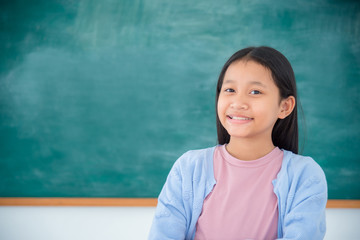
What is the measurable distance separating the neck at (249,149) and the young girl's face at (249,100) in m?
0.04

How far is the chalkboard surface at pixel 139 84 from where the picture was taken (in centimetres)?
206

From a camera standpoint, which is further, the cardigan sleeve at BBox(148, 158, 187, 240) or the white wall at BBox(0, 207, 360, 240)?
the white wall at BBox(0, 207, 360, 240)

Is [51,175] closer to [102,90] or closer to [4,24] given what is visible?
[102,90]

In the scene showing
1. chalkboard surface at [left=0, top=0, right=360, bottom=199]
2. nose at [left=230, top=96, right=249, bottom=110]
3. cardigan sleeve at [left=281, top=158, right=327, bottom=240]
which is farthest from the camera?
chalkboard surface at [left=0, top=0, right=360, bottom=199]

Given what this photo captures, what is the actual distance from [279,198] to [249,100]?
0.93 ft

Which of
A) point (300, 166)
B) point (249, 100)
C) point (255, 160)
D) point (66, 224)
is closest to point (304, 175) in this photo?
point (300, 166)

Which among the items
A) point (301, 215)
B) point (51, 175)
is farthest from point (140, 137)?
point (301, 215)

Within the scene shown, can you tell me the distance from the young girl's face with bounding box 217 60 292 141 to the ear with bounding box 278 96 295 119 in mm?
35

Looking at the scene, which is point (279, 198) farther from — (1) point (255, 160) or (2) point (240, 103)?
(2) point (240, 103)

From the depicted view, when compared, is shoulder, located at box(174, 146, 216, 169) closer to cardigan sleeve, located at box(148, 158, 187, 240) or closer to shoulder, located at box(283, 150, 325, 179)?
cardigan sleeve, located at box(148, 158, 187, 240)

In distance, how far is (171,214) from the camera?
99cm

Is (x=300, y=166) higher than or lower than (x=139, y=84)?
lower

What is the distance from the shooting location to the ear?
108 centimetres

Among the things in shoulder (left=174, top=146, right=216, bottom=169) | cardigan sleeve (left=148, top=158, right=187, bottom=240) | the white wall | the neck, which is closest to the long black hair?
the neck
